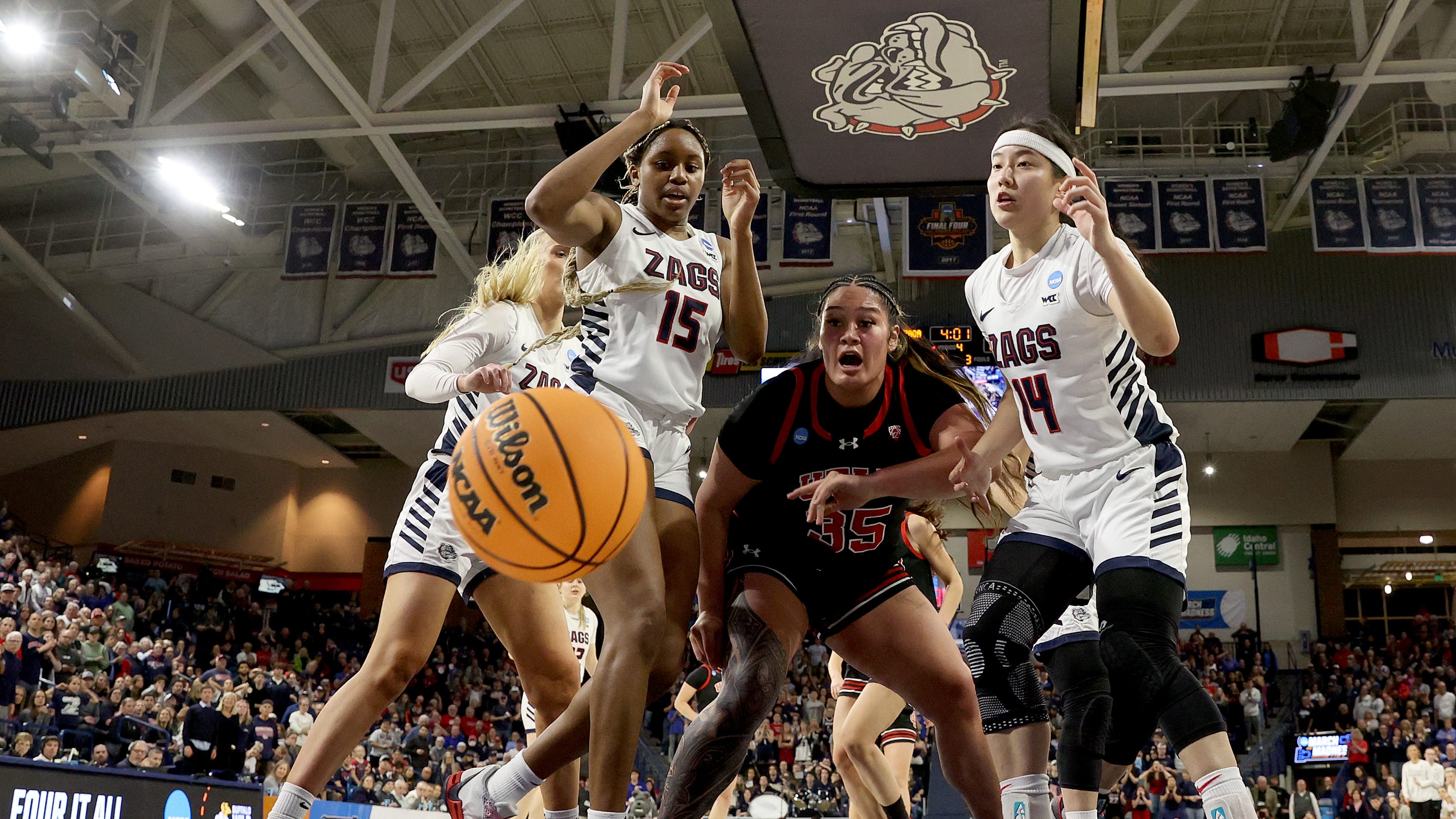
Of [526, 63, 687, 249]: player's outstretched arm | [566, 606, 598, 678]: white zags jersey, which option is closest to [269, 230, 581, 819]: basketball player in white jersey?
[526, 63, 687, 249]: player's outstretched arm

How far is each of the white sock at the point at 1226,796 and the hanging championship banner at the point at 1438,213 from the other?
1775cm

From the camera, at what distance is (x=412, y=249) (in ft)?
66.8

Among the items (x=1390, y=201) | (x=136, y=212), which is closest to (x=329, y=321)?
(x=136, y=212)

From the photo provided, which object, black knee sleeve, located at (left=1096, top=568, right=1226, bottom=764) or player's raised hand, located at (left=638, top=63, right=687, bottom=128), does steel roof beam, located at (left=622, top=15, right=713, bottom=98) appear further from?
black knee sleeve, located at (left=1096, top=568, right=1226, bottom=764)

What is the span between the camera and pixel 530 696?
14.9ft

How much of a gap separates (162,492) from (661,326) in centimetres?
2830

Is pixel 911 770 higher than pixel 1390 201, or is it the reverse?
pixel 1390 201

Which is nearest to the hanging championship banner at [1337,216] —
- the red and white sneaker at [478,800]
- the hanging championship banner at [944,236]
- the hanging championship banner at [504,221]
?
the hanging championship banner at [944,236]

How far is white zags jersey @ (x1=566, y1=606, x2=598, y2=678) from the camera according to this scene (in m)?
8.99

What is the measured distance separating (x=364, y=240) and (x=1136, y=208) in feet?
43.2

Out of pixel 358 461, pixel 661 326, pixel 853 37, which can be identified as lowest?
pixel 661 326

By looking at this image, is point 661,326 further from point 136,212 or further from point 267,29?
point 136,212

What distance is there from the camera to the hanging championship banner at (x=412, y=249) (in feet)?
66.4

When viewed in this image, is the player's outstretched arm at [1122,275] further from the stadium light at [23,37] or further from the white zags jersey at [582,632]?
the stadium light at [23,37]
